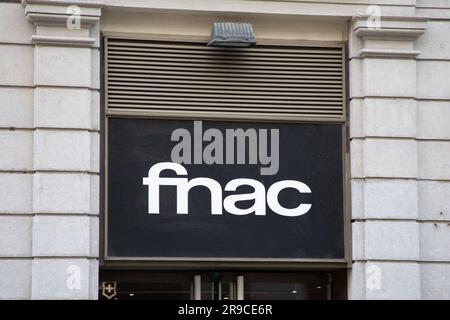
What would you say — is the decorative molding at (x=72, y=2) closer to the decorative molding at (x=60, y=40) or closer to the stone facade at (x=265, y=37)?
the stone facade at (x=265, y=37)

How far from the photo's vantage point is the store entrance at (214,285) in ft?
60.8

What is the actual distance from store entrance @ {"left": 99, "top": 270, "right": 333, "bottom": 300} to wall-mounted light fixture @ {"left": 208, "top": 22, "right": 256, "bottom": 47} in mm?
3204

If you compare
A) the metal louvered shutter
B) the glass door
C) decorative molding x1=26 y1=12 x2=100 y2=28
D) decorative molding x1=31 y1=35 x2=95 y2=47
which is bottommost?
the glass door

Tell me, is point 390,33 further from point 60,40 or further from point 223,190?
point 60,40

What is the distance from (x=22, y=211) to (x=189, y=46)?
3274mm

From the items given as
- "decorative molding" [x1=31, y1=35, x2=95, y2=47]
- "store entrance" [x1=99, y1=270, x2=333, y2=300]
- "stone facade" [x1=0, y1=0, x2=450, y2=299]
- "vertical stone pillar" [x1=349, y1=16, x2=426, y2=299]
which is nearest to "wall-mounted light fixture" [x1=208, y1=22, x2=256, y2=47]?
"stone facade" [x1=0, y1=0, x2=450, y2=299]

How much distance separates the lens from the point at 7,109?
17969mm

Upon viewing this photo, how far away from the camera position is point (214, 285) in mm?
18859

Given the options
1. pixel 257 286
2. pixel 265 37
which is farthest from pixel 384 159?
pixel 257 286

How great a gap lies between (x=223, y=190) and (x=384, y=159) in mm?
2267

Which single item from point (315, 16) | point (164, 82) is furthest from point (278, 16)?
point (164, 82)

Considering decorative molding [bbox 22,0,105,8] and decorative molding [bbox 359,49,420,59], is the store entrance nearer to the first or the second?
decorative molding [bbox 359,49,420,59]

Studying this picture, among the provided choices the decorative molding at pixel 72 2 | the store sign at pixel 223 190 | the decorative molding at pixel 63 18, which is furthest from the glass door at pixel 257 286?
the decorative molding at pixel 72 2

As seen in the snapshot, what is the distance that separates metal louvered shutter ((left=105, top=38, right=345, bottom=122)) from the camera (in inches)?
730
